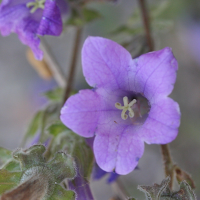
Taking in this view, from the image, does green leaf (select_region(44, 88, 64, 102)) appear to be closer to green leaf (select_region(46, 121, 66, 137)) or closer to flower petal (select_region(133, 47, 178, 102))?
green leaf (select_region(46, 121, 66, 137))

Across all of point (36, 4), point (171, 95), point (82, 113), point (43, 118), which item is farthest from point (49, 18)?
point (171, 95)

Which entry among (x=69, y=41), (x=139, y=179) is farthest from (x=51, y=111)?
(x=69, y=41)

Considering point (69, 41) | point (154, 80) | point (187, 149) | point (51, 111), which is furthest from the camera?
point (69, 41)

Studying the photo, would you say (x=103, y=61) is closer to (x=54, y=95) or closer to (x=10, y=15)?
(x=10, y=15)

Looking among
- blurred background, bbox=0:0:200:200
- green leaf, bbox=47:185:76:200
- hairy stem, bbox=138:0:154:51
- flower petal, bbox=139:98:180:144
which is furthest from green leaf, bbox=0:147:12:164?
blurred background, bbox=0:0:200:200

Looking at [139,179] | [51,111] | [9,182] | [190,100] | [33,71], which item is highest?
[9,182]

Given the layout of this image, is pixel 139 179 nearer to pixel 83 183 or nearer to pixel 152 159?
pixel 152 159

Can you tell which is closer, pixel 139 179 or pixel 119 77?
pixel 119 77
